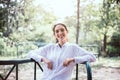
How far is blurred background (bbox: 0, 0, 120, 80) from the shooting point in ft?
21.8

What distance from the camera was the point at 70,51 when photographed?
4.70 feet

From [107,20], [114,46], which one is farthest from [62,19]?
[114,46]

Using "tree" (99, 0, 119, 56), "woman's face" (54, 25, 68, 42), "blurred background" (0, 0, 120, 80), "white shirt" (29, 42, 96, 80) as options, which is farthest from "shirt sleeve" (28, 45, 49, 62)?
"tree" (99, 0, 119, 56)

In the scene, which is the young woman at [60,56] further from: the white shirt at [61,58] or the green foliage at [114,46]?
the green foliage at [114,46]

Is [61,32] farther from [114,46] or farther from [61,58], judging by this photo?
[114,46]

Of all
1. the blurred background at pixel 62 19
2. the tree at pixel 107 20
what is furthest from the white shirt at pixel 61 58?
the tree at pixel 107 20

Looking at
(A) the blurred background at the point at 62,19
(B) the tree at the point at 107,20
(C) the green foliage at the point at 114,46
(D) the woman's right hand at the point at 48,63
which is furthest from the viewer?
(C) the green foliage at the point at 114,46

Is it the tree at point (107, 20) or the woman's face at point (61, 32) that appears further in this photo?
the tree at point (107, 20)

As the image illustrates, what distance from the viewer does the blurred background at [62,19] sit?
664 centimetres

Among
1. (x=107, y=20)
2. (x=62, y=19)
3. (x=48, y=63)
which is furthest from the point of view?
(x=62, y=19)

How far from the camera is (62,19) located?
7.34m

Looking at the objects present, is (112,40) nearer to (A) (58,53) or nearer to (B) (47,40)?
(B) (47,40)

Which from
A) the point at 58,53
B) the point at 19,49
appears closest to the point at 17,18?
the point at 19,49

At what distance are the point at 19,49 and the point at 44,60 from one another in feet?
17.1
